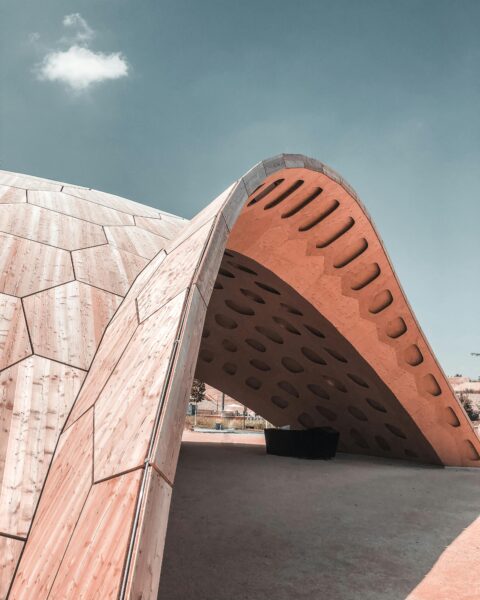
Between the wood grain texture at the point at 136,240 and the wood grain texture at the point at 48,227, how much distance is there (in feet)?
0.62

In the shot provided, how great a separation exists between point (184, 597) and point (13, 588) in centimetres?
169

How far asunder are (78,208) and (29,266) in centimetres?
243

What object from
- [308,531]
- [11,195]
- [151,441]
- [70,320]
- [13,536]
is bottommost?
[308,531]

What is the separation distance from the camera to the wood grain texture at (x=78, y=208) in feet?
22.6

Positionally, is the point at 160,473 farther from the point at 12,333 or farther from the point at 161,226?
the point at 161,226

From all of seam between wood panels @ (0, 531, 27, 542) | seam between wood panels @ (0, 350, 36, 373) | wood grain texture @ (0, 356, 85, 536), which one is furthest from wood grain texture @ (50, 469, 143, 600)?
seam between wood panels @ (0, 350, 36, 373)

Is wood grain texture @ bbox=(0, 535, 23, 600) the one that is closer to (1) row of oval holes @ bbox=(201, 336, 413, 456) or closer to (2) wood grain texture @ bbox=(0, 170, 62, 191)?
(2) wood grain texture @ bbox=(0, 170, 62, 191)

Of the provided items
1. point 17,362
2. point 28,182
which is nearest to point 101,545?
point 17,362

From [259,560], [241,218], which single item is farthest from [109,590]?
[241,218]

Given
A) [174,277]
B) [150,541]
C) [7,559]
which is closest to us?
[150,541]

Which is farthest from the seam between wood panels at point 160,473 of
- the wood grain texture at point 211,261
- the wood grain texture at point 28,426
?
the wood grain texture at point 28,426

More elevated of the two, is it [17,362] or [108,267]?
[108,267]

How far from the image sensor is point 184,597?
3.83 metres

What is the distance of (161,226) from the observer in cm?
820
